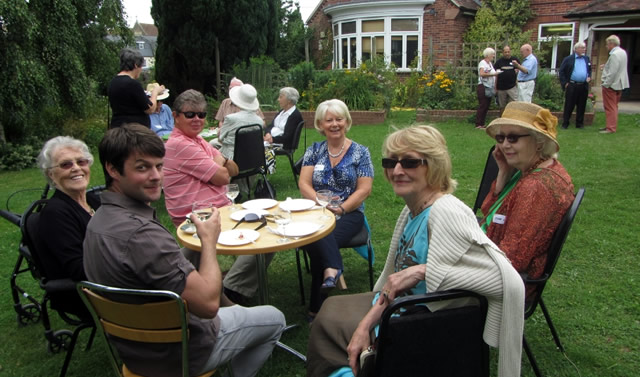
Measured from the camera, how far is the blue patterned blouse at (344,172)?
3498 millimetres

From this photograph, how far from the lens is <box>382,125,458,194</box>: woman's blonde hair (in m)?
2.04

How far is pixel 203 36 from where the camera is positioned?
1309 cm

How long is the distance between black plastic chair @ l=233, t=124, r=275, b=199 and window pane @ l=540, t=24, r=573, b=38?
14741mm

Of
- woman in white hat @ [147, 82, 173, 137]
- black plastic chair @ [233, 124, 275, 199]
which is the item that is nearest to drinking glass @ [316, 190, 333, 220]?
black plastic chair @ [233, 124, 275, 199]

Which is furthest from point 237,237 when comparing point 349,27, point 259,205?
point 349,27

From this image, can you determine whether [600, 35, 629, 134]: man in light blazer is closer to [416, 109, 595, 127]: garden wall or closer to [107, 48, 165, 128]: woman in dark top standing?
[416, 109, 595, 127]: garden wall

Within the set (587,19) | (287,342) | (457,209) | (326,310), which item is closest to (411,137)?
(457,209)

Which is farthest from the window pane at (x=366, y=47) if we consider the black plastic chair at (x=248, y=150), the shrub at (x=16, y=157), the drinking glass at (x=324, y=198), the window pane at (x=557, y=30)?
the drinking glass at (x=324, y=198)

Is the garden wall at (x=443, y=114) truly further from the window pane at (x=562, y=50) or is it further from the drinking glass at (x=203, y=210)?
the drinking glass at (x=203, y=210)

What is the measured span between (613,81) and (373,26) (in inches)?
404

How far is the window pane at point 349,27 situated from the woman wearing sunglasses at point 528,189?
1651 centimetres

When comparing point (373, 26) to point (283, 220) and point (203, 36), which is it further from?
point (283, 220)

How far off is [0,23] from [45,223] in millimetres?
7586

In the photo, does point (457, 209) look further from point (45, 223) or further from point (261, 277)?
point (45, 223)
